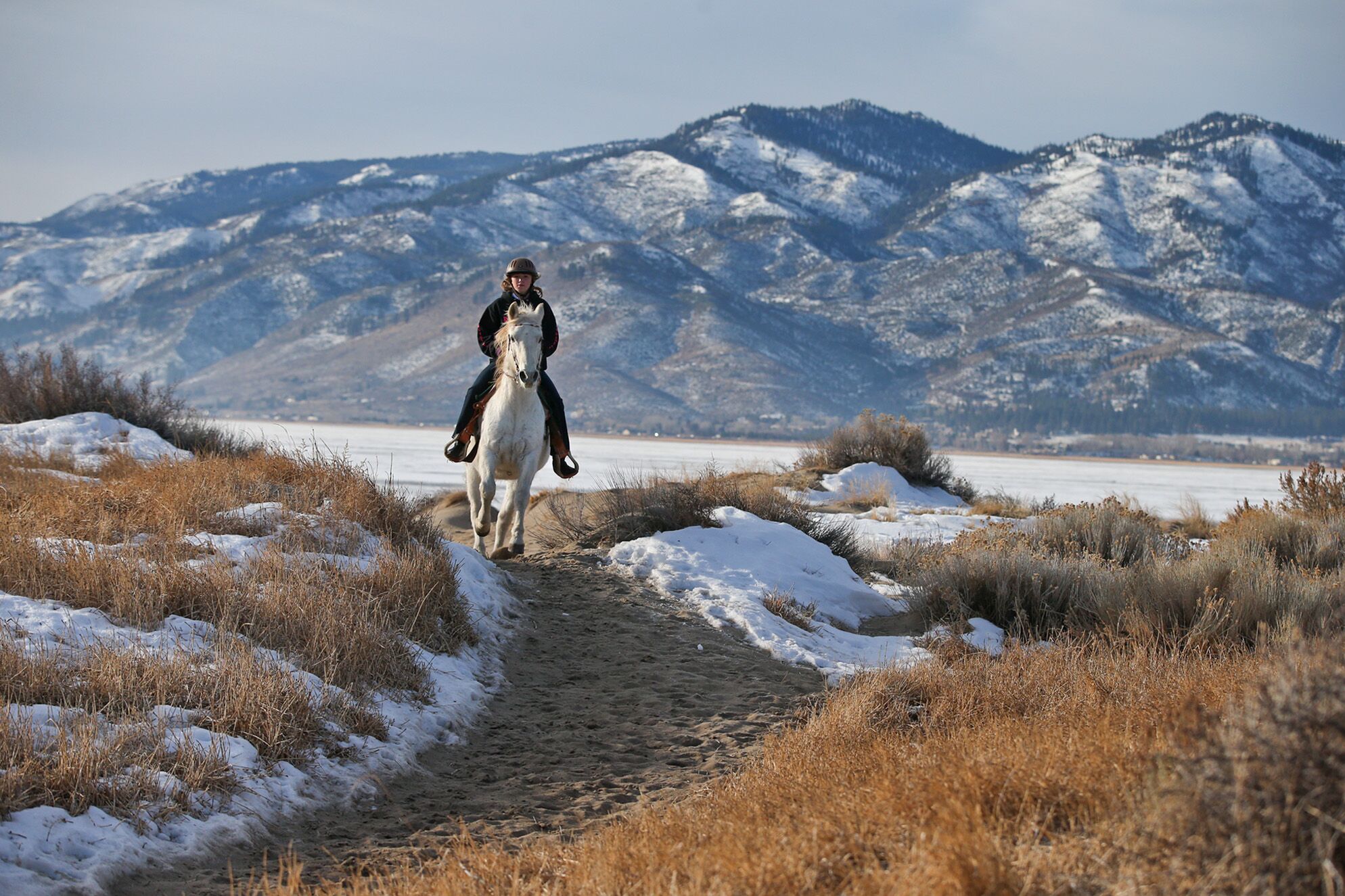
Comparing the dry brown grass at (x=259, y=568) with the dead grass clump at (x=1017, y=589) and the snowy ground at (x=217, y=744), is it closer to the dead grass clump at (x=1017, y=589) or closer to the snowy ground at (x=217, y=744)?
the snowy ground at (x=217, y=744)

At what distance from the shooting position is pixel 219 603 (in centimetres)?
686

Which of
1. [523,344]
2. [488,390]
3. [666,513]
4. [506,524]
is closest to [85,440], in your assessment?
[488,390]

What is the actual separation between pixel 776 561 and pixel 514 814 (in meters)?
6.27

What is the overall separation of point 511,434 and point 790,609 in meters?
3.31

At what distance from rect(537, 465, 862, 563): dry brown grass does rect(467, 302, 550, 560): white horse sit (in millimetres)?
948

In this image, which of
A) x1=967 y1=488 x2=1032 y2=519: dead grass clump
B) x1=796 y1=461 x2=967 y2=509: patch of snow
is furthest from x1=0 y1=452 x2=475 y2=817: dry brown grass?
x1=796 y1=461 x2=967 y2=509: patch of snow

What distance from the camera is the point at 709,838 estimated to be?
384cm

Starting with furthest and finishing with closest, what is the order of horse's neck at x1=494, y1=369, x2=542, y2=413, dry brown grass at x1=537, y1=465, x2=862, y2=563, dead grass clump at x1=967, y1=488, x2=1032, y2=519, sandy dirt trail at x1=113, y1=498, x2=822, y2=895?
dead grass clump at x1=967, y1=488, x2=1032, y2=519 < dry brown grass at x1=537, y1=465, x2=862, y2=563 < horse's neck at x1=494, y1=369, x2=542, y2=413 < sandy dirt trail at x1=113, y1=498, x2=822, y2=895

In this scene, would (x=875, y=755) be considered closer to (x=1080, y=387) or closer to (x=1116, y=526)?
(x=1116, y=526)

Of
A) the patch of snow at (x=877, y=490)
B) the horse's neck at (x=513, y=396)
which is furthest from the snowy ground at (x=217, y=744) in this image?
the patch of snow at (x=877, y=490)

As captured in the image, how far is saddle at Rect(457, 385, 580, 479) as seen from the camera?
11.8 m

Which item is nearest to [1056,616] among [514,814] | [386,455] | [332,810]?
[514,814]

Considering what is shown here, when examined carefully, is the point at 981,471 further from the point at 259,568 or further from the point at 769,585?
the point at 259,568

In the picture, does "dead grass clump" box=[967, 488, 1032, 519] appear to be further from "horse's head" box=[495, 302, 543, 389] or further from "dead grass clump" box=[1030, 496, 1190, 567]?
"horse's head" box=[495, 302, 543, 389]
